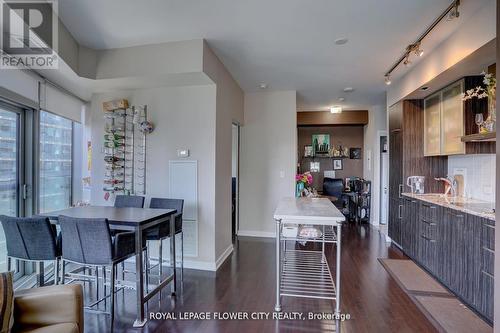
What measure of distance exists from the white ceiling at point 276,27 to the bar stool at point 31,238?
1.99m

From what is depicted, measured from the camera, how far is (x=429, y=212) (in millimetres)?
3277

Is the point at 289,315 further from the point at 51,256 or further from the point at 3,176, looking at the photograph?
the point at 3,176

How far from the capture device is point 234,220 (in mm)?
5660

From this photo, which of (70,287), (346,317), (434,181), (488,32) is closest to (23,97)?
(70,287)

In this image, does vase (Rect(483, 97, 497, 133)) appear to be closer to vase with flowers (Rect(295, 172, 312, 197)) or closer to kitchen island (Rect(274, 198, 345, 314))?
kitchen island (Rect(274, 198, 345, 314))

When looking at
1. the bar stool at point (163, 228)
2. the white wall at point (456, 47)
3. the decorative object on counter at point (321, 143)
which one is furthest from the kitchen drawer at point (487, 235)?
the decorative object on counter at point (321, 143)

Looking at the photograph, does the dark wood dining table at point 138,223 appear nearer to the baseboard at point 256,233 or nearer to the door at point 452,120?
the baseboard at point 256,233

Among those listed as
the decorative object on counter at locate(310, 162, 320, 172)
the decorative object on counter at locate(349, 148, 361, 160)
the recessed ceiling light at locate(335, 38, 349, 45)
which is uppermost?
the recessed ceiling light at locate(335, 38, 349, 45)

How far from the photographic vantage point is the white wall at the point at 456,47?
2.27 m

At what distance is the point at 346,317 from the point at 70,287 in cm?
219

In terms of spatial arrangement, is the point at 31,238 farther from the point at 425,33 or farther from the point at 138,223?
the point at 425,33

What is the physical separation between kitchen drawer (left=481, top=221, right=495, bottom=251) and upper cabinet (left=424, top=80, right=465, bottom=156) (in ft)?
3.89

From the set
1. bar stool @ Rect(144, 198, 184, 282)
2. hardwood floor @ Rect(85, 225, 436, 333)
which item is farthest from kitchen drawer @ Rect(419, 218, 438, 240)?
bar stool @ Rect(144, 198, 184, 282)

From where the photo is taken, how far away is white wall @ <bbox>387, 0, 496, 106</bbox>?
227 cm
